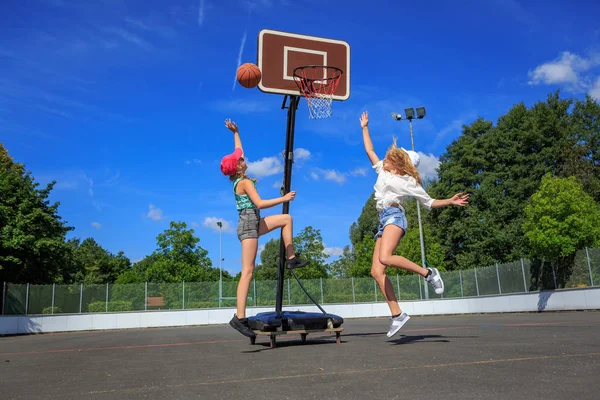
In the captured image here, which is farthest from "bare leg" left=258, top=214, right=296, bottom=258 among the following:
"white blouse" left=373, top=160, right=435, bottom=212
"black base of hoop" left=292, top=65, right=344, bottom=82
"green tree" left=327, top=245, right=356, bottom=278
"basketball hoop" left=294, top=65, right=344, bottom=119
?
"green tree" left=327, top=245, right=356, bottom=278

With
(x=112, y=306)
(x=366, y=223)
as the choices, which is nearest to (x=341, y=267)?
(x=366, y=223)

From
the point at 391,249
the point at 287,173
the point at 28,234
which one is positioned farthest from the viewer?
the point at 28,234

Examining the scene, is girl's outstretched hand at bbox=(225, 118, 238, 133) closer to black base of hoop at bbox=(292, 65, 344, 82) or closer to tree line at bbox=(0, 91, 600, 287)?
black base of hoop at bbox=(292, 65, 344, 82)

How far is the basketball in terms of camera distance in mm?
6797

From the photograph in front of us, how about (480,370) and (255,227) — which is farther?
(255,227)

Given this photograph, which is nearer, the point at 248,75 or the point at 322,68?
the point at 248,75

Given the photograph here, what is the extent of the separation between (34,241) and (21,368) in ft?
73.4

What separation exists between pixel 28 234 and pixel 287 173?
2194 centimetres

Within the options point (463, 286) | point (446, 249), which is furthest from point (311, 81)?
point (446, 249)

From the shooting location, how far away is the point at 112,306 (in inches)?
957

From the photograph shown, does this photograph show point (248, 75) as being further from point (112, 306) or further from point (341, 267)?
point (341, 267)

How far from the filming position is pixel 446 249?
126 feet

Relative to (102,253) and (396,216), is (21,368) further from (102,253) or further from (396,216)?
(102,253)

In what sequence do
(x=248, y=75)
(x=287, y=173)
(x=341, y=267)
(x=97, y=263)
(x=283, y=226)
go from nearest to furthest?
(x=283, y=226)
(x=287, y=173)
(x=248, y=75)
(x=341, y=267)
(x=97, y=263)
